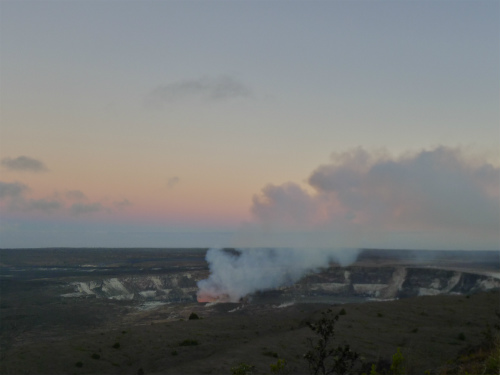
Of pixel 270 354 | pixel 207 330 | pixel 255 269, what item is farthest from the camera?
pixel 255 269

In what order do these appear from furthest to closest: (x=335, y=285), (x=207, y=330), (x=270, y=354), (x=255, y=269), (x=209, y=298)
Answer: (x=255, y=269) → (x=335, y=285) → (x=209, y=298) → (x=207, y=330) → (x=270, y=354)

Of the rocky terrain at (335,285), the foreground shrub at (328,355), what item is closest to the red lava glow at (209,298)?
the rocky terrain at (335,285)

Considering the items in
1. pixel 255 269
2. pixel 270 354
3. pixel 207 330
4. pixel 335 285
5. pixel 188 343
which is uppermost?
pixel 270 354

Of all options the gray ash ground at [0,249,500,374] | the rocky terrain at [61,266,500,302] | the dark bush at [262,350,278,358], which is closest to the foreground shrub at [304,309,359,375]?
the gray ash ground at [0,249,500,374]

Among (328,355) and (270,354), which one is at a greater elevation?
(328,355)

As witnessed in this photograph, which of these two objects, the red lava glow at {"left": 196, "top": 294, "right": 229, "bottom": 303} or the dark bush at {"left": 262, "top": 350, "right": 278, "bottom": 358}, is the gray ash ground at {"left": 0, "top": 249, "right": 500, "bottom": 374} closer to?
the dark bush at {"left": 262, "top": 350, "right": 278, "bottom": 358}

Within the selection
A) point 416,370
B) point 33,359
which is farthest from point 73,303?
point 416,370

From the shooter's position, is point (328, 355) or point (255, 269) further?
point (255, 269)

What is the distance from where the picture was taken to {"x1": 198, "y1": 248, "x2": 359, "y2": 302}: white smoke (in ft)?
298

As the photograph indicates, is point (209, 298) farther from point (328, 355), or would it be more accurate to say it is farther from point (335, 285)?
point (328, 355)

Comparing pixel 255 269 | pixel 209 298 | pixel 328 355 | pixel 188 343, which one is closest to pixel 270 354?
pixel 188 343

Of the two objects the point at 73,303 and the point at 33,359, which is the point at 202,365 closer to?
the point at 33,359

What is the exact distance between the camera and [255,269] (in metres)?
102

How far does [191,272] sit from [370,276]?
144 ft
